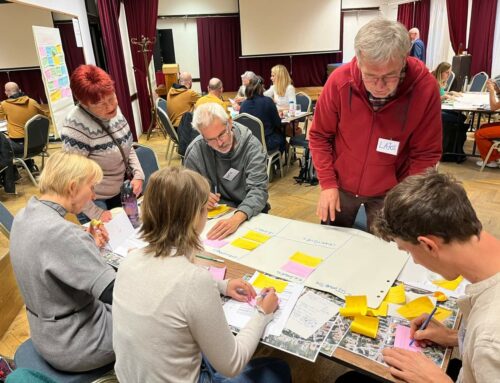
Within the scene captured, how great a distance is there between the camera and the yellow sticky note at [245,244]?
1644 millimetres

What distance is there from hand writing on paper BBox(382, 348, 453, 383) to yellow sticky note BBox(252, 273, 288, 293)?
16.4 inches

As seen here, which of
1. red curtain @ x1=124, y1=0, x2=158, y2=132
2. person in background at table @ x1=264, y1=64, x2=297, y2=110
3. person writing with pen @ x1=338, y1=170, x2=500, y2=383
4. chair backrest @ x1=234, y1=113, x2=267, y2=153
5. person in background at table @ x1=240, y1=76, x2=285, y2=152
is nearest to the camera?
person writing with pen @ x1=338, y1=170, x2=500, y2=383

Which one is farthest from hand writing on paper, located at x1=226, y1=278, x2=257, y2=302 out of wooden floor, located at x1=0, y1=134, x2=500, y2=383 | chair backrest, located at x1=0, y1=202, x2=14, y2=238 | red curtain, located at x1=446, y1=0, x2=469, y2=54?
red curtain, located at x1=446, y1=0, x2=469, y2=54

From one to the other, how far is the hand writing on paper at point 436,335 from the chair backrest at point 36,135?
436 cm

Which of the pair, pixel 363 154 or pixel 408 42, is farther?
pixel 363 154

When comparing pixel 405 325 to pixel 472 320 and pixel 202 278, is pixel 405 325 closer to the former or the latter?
pixel 472 320

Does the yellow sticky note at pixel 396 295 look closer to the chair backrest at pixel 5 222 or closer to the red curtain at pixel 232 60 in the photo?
the chair backrest at pixel 5 222

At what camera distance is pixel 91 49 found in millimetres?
5324

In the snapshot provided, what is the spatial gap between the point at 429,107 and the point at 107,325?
5.04 feet

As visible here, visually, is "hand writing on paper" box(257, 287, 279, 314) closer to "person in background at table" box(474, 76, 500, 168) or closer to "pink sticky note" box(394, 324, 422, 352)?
"pink sticky note" box(394, 324, 422, 352)

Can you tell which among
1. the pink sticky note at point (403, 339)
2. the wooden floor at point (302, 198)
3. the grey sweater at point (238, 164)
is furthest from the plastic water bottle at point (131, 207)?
the pink sticky note at point (403, 339)

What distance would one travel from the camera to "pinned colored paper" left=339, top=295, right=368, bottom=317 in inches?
46.2

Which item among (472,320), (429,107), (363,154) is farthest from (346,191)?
(472,320)

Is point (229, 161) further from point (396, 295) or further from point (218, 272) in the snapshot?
point (396, 295)
